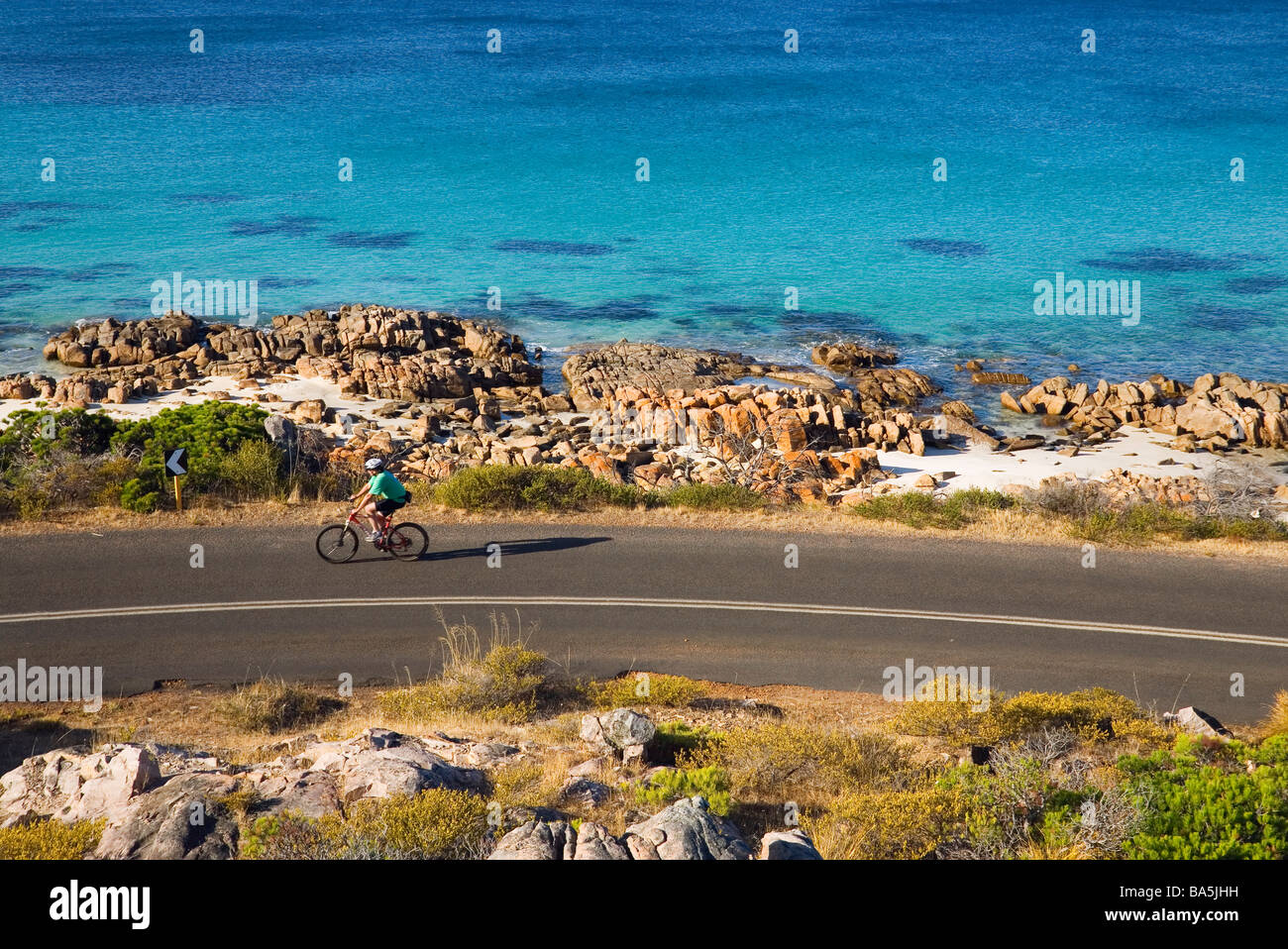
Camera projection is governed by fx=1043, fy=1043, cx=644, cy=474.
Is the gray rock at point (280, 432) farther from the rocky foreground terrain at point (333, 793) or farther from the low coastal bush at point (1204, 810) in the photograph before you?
the low coastal bush at point (1204, 810)

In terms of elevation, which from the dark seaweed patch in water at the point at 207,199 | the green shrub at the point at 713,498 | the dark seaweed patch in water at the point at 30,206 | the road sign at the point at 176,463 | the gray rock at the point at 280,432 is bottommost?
the green shrub at the point at 713,498

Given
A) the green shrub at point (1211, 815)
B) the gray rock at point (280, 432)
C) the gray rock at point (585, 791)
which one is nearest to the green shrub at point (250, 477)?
the gray rock at point (280, 432)

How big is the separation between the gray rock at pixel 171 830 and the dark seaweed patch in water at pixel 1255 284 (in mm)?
57223

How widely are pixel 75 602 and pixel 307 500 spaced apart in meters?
5.28

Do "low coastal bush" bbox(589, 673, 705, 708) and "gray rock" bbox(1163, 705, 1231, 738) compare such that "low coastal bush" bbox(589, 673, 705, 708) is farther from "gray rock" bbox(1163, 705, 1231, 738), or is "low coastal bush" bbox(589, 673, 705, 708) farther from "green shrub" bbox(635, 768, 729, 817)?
"gray rock" bbox(1163, 705, 1231, 738)

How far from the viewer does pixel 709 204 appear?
237ft

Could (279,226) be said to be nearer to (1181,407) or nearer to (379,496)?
(1181,407)

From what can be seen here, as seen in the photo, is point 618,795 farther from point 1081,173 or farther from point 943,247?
point 1081,173

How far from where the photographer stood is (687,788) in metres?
11.4

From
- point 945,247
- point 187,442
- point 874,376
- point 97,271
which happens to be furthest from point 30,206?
point 945,247

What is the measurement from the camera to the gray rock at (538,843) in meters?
8.74

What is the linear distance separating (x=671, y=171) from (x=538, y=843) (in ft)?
246

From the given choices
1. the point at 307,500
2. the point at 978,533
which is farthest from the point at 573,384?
the point at 978,533

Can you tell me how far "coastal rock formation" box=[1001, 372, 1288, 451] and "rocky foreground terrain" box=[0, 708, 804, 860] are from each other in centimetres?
2776
